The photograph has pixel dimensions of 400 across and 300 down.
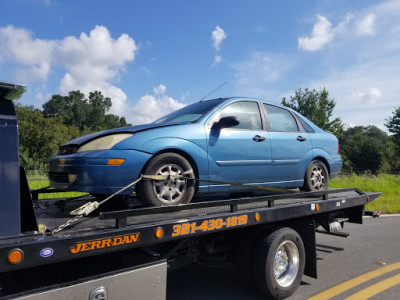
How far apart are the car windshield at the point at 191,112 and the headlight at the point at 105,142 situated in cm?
94

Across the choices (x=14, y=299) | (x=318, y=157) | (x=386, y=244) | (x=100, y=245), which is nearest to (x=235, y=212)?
(x=100, y=245)

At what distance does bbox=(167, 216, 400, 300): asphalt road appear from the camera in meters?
3.64

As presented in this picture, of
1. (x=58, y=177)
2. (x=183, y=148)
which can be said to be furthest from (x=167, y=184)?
(x=58, y=177)

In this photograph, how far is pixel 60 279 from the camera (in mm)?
2193

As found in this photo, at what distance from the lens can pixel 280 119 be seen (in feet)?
15.1

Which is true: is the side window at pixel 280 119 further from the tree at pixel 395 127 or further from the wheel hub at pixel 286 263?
the tree at pixel 395 127

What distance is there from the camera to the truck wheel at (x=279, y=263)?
337 cm

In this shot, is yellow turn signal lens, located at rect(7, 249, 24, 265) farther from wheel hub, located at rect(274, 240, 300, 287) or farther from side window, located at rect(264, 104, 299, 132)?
side window, located at rect(264, 104, 299, 132)

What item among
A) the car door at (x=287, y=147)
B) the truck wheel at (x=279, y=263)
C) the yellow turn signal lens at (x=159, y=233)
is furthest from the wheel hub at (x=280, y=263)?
the yellow turn signal lens at (x=159, y=233)

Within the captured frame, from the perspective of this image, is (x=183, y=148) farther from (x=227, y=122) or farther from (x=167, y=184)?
(x=227, y=122)

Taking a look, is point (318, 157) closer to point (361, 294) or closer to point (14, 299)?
point (361, 294)

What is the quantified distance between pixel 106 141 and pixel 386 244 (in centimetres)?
508

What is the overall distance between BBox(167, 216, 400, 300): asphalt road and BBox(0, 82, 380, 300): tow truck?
0.27 m

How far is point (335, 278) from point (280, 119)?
6.98 ft
